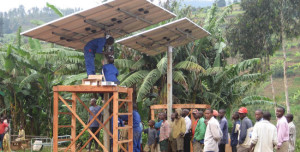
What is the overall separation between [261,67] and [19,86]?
606 inches

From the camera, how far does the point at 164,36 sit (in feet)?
38.6

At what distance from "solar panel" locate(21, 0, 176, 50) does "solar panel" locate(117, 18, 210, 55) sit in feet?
2.63

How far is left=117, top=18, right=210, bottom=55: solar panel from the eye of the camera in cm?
1111

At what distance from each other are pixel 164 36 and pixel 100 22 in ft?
9.18

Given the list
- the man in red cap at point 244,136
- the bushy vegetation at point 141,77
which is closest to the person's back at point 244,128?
the man in red cap at point 244,136

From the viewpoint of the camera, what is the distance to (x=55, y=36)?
9.48 metres

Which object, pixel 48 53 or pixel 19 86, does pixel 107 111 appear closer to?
pixel 48 53

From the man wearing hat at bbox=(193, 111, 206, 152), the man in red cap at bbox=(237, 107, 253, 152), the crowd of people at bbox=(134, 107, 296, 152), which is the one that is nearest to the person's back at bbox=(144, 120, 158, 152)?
the crowd of people at bbox=(134, 107, 296, 152)

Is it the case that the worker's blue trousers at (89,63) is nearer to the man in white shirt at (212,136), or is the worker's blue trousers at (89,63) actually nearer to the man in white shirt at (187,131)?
the man in white shirt at (212,136)

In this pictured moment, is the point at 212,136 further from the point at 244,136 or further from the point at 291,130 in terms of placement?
the point at 291,130

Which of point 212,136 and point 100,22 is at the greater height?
point 100,22

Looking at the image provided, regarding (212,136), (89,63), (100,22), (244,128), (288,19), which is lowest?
(212,136)

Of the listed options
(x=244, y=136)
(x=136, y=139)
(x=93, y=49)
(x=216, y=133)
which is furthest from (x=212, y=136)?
(x=93, y=49)

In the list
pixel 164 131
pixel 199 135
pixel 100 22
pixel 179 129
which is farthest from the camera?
pixel 179 129
